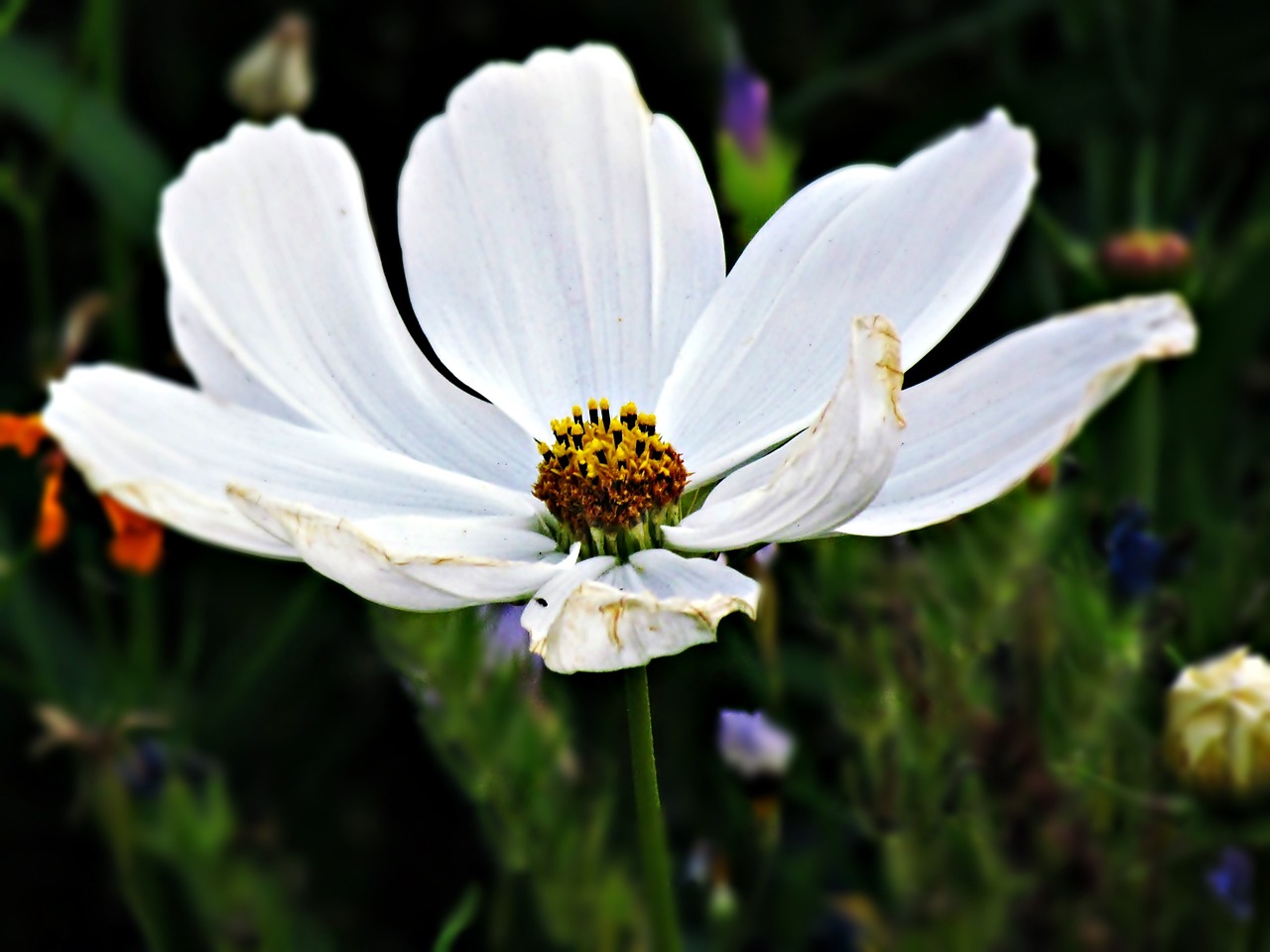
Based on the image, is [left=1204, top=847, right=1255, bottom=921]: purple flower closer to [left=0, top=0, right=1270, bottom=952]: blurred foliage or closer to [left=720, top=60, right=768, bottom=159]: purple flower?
[left=0, top=0, right=1270, bottom=952]: blurred foliage

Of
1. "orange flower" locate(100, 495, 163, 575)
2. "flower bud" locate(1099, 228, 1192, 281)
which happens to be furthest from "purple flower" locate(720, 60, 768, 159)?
"orange flower" locate(100, 495, 163, 575)

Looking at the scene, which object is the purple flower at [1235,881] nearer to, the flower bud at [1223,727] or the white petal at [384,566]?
the flower bud at [1223,727]

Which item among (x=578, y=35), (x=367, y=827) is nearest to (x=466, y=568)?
(x=367, y=827)

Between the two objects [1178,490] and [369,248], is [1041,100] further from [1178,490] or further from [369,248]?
[369,248]

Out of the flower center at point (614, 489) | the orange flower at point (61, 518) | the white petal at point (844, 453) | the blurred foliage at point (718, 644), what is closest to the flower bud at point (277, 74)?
the blurred foliage at point (718, 644)

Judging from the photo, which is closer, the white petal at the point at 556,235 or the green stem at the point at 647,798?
the green stem at the point at 647,798

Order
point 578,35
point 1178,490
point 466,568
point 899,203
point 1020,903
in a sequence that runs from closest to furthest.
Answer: point 466,568 → point 899,203 → point 1020,903 → point 1178,490 → point 578,35
